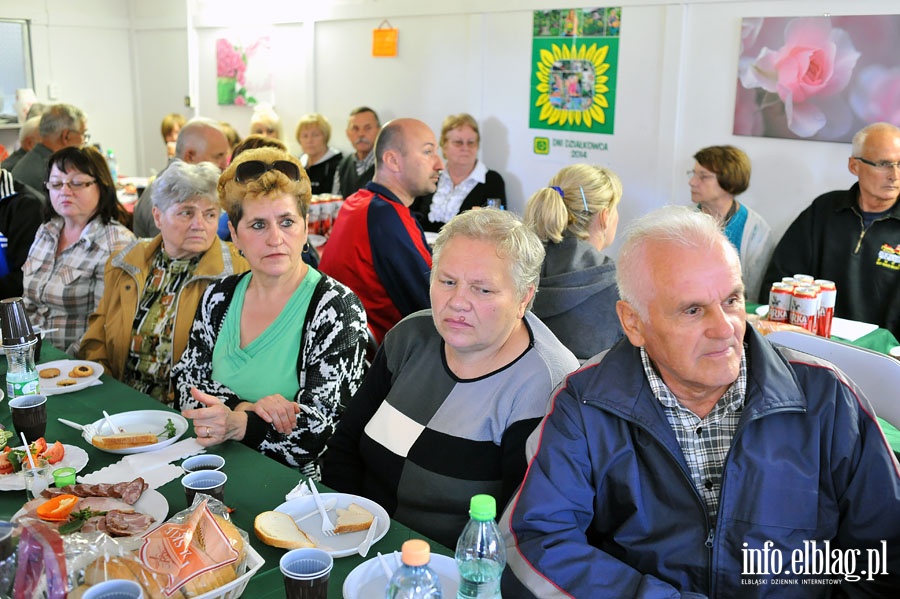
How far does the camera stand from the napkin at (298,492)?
180 centimetres

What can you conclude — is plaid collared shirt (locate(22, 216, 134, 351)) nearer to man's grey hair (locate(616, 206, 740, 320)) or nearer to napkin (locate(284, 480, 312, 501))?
napkin (locate(284, 480, 312, 501))

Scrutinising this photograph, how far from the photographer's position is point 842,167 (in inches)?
168

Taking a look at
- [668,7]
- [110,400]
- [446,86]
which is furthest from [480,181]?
[110,400]

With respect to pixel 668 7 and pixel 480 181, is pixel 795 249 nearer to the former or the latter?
pixel 668 7

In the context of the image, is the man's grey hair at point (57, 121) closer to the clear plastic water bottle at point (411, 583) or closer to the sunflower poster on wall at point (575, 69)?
the sunflower poster on wall at point (575, 69)

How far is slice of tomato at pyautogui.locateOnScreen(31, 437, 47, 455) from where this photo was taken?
1949 mm

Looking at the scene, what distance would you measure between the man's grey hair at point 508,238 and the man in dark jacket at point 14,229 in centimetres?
318

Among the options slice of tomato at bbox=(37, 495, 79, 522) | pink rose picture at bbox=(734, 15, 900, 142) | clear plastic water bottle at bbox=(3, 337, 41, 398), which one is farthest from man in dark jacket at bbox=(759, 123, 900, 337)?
slice of tomato at bbox=(37, 495, 79, 522)

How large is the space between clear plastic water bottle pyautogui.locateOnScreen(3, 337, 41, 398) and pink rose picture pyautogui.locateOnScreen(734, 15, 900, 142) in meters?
3.87

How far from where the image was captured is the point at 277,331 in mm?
2471

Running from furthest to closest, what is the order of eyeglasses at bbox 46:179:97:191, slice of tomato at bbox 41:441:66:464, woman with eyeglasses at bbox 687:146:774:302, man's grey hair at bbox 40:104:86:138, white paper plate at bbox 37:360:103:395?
man's grey hair at bbox 40:104:86:138, woman with eyeglasses at bbox 687:146:774:302, eyeglasses at bbox 46:179:97:191, white paper plate at bbox 37:360:103:395, slice of tomato at bbox 41:441:66:464

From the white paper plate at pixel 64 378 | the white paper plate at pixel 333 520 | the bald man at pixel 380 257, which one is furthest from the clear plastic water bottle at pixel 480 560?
the bald man at pixel 380 257

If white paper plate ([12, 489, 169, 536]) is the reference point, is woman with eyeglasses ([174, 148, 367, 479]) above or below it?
above

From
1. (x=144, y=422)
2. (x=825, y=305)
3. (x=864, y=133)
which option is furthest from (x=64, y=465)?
(x=864, y=133)
